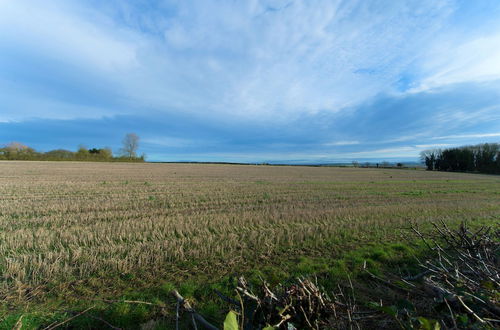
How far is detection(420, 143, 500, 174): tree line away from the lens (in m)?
66.0

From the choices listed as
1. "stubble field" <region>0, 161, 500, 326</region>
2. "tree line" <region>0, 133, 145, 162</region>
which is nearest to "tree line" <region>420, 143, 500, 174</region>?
"stubble field" <region>0, 161, 500, 326</region>

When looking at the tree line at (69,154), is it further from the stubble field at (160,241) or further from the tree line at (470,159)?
the tree line at (470,159)

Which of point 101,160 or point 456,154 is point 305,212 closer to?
point 101,160

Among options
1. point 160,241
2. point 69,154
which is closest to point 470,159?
point 160,241

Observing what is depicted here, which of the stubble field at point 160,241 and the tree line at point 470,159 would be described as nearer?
the stubble field at point 160,241

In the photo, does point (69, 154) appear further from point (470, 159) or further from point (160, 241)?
point (470, 159)

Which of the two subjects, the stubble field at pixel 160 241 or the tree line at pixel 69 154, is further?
the tree line at pixel 69 154

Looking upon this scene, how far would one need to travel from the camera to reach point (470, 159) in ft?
229

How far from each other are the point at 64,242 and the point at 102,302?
3.59 m

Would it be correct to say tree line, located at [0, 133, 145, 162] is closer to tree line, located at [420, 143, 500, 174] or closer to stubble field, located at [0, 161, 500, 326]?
stubble field, located at [0, 161, 500, 326]

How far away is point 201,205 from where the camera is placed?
10.5 m

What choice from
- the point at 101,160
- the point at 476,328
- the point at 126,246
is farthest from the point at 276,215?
the point at 101,160

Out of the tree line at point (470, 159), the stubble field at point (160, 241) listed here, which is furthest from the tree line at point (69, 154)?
the tree line at point (470, 159)

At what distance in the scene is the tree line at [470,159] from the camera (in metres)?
66.0
